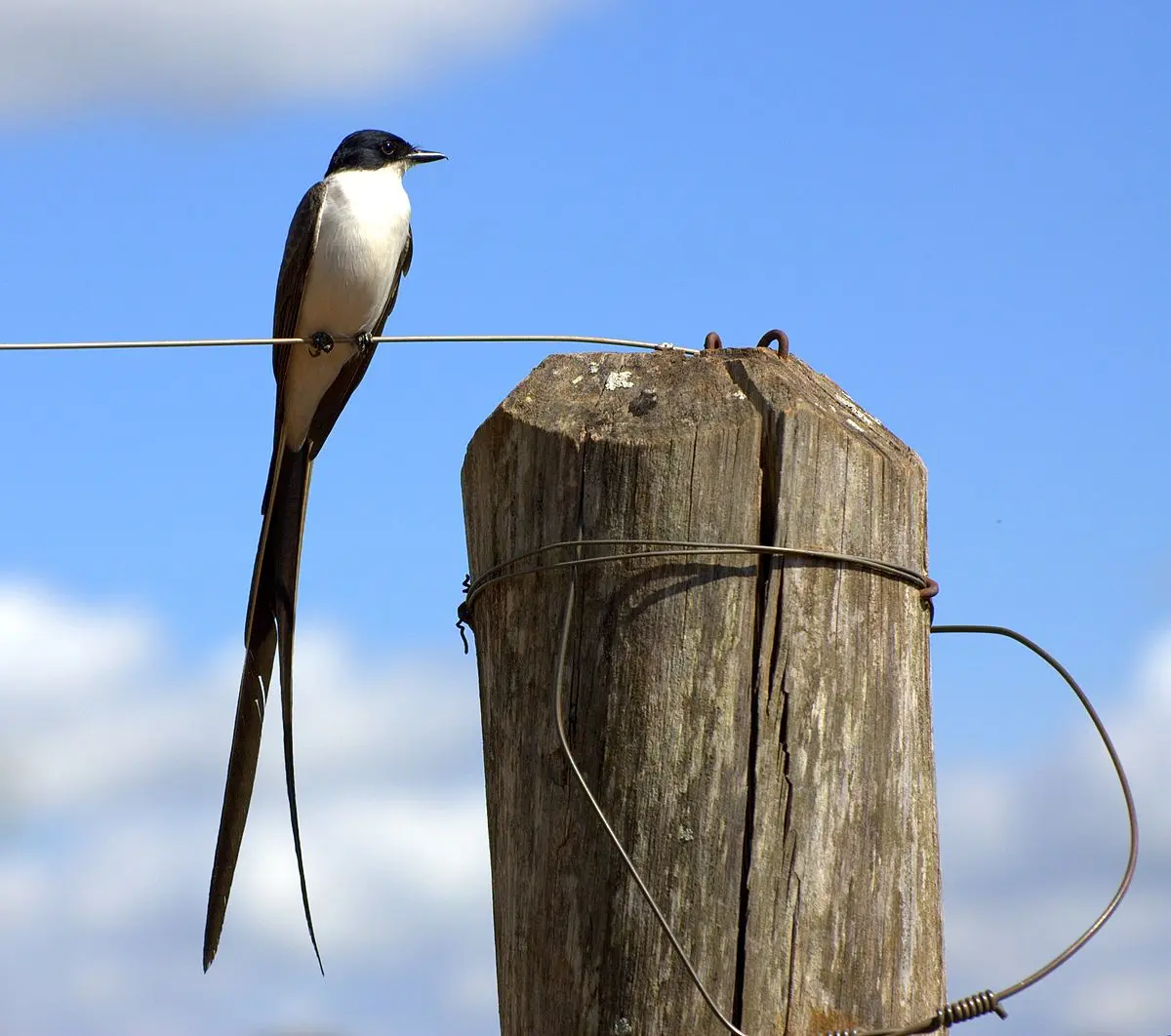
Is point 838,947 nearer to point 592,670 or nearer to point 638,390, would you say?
point 592,670

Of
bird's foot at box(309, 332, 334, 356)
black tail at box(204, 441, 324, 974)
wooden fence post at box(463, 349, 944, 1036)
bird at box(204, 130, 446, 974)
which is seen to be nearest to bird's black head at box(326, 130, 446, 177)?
bird at box(204, 130, 446, 974)

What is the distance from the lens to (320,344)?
5.38 m

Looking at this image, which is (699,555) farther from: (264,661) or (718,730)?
(264,661)

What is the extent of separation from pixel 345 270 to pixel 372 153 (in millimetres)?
804

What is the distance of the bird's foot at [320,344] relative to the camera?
5363mm

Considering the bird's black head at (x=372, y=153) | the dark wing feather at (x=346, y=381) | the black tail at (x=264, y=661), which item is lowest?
the black tail at (x=264, y=661)

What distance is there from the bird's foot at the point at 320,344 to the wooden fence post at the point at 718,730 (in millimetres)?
2905

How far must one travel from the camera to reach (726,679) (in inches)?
94.0

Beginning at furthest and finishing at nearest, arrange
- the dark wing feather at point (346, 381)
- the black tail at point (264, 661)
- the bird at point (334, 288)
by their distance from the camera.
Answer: the dark wing feather at point (346, 381) → the bird at point (334, 288) → the black tail at point (264, 661)

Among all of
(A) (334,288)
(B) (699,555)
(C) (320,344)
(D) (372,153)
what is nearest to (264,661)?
(B) (699,555)

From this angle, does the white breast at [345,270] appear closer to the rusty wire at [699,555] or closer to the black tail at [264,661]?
the black tail at [264,661]

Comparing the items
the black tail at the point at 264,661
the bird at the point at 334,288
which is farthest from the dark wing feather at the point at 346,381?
the black tail at the point at 264,661

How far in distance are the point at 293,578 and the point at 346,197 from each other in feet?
7.84

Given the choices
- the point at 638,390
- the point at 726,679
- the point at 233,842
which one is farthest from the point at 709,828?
the point at 233,842
